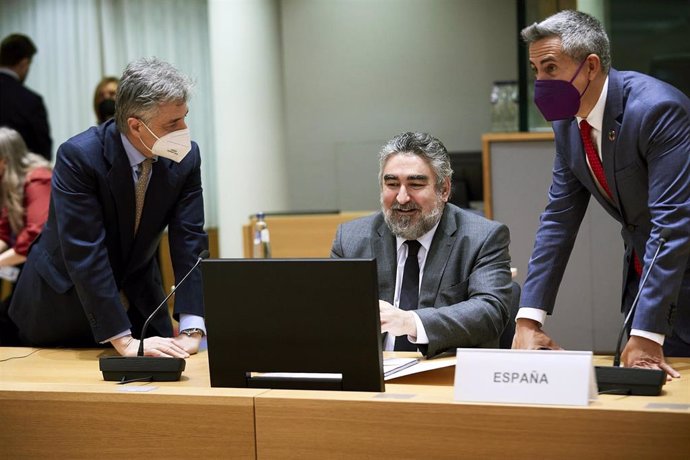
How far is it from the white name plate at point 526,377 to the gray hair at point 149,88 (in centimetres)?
116

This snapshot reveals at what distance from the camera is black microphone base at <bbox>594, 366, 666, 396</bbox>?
1997mm

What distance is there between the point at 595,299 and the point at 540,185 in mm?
629

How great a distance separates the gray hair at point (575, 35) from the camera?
2.48 m

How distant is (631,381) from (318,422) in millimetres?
632

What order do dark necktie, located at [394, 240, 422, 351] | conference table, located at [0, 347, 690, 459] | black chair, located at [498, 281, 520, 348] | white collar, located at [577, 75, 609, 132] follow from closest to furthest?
conference table, located at [0, 347, 690, 459] < white collar, located at [577, 75, 609, 132] < dark necktie, located at [394, 240, 422, 351] < black chair, located at [498, 281, 520, 348]

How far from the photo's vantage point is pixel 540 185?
4.95m

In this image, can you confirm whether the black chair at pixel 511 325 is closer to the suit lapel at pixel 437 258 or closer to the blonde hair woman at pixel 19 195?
the suit lapel at pixel 437 258

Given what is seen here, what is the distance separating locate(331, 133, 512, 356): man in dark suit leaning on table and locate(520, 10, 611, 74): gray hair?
0.52 metres

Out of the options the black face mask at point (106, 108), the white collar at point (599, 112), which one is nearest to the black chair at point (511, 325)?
the white collar at point (599, 112)

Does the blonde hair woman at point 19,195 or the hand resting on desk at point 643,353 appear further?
the blonde hair woman at point 19,195

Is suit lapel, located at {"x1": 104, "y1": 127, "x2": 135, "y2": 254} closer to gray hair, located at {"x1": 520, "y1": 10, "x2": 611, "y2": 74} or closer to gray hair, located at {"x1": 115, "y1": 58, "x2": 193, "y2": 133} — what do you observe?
gray hair, located at {"x1": 115, "y1": 58, "x2": 193, "y2": 133}

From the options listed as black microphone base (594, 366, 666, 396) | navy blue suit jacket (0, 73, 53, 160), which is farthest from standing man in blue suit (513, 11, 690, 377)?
navy blue suit jacket (0, 73, 53, 160)

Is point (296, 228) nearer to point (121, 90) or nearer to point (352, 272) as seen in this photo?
point (121, 90)

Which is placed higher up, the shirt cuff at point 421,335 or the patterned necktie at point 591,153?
the patterned necktie at point 591,153
